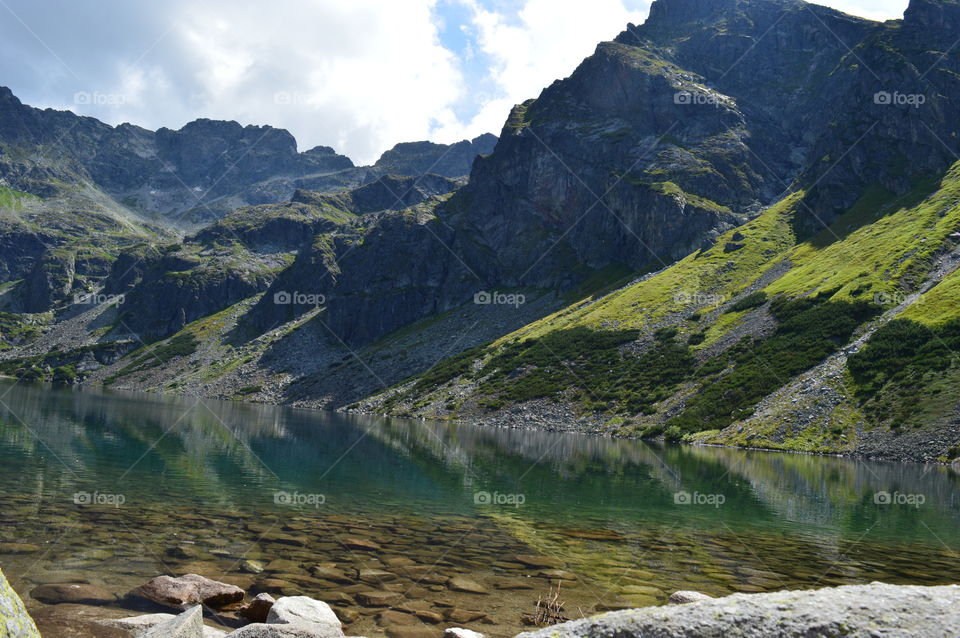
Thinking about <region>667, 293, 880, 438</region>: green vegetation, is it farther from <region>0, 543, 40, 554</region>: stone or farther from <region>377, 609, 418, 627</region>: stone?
→ <region>0, 543, 40, 554</region>: stone

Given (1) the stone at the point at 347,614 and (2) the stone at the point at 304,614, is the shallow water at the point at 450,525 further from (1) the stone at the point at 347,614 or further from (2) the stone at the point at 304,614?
(2) the stone at the point at 304,614

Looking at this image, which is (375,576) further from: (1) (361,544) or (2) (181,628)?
(2) (181,628)

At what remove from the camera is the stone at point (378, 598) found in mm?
16062

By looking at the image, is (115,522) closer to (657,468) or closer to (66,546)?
(66,546)

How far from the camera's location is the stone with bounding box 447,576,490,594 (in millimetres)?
17487

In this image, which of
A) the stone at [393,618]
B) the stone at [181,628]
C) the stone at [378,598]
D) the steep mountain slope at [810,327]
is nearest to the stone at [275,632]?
the stone at [181,628]

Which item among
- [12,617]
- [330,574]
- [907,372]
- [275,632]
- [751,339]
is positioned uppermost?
[751,339]

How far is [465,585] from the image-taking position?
1792cm

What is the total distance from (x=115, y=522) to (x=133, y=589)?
8674 millimetres

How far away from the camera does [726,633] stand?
6.24 m

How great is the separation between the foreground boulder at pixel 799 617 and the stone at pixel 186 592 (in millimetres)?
11902

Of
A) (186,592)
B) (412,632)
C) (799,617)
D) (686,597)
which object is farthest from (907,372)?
(186,592)

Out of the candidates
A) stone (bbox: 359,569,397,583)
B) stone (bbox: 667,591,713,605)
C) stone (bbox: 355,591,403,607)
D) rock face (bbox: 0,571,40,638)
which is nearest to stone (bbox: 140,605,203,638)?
rock face (bbox: 0,571,40,638)

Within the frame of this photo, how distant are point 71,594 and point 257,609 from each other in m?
5.01
